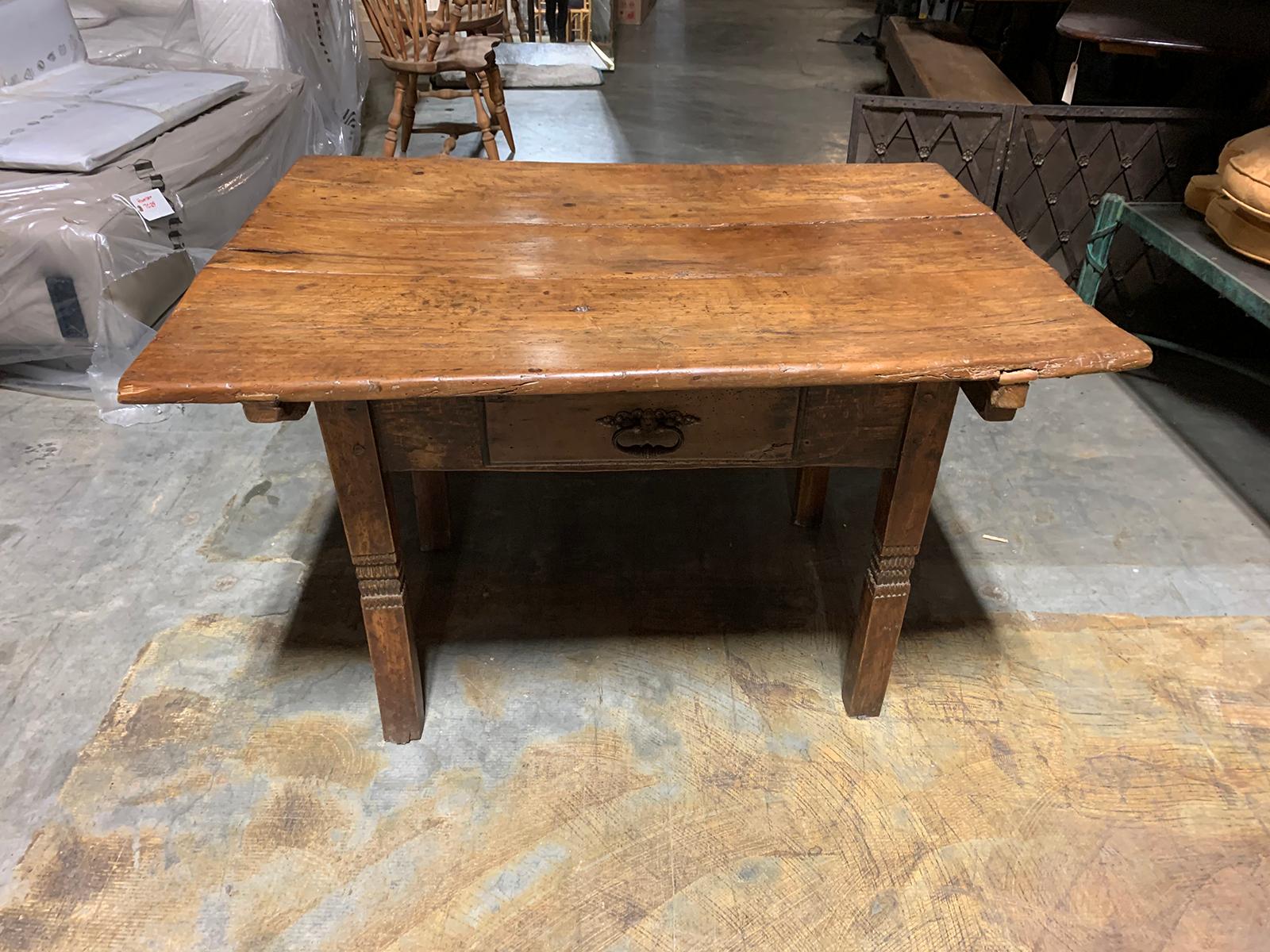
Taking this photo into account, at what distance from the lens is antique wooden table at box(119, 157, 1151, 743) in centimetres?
99

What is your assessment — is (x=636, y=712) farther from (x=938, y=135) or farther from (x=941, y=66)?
(x=941, y=66)

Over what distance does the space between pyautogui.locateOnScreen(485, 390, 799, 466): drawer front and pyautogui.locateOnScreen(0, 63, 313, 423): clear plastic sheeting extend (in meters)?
1.55

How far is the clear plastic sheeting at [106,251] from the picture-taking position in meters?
2.05

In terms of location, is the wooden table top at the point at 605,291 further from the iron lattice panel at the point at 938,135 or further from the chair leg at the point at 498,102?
the chair leg at the point at 498,102

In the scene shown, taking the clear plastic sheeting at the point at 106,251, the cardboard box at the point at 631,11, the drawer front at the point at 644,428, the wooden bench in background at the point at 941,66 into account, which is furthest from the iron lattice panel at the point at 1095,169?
the cardboard box at the point at 631,11

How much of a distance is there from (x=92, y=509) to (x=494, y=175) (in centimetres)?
119

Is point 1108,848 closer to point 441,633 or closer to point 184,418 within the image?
point 441,633

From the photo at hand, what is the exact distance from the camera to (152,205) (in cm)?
223

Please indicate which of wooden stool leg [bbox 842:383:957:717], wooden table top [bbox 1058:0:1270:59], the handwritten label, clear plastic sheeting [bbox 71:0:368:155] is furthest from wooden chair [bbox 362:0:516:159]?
wooden stool leg [bbox 842:383:957:717]

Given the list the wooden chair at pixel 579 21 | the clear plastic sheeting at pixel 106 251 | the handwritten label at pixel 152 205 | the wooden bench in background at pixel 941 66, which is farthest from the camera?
the wooden chair at pixel 579 21

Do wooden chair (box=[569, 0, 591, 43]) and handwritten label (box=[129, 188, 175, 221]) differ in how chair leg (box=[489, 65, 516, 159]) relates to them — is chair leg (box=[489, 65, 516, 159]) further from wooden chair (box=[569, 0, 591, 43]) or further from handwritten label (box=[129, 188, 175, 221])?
wooden chair (box=[569, 0, 591, 43])

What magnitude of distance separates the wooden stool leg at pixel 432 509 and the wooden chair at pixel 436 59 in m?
2.22

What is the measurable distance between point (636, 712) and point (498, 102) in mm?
3066

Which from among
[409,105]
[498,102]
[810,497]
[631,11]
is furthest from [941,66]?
[631,11]
